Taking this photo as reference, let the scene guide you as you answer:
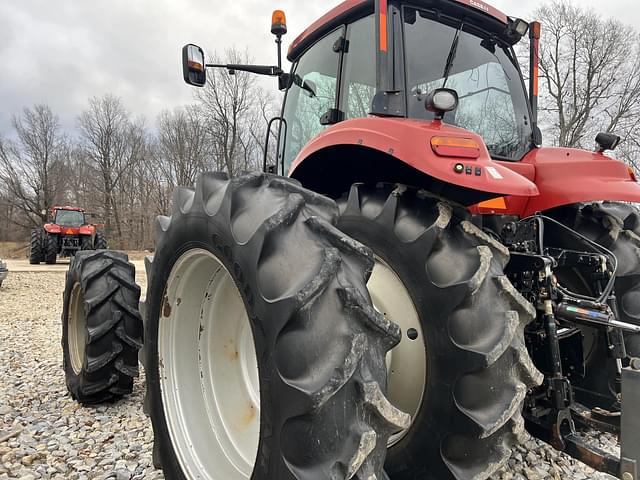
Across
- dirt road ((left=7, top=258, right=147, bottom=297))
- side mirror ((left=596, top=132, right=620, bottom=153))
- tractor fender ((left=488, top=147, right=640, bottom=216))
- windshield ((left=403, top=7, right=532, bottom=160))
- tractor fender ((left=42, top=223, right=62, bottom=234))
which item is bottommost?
dirt road ((left=7, top=258, right=147, bottom=297))

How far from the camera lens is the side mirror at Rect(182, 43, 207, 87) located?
9.30 ft

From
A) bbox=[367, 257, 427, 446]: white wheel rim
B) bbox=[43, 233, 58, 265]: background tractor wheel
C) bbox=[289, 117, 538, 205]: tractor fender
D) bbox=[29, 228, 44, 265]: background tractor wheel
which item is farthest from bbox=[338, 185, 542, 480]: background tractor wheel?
bbox=[29, 228, 44, 265]: background tractor wheel

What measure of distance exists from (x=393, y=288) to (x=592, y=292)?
128cm

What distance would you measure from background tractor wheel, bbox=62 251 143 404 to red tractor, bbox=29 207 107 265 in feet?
63.1

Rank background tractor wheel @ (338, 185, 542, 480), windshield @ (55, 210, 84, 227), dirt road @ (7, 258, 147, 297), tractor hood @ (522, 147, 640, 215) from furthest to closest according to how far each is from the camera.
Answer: windshield @ (55, 210, 84, 227) < dirt road @ (7, 258, 147, 297) < tractor hood @ (522, 147, 640, 215) < background tractor wheel @ (338, 185, 542, 480)

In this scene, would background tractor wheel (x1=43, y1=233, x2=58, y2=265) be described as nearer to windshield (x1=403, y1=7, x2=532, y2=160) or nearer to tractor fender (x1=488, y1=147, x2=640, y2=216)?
windshield (x1=403, y1=7, x2=532, y2=160)

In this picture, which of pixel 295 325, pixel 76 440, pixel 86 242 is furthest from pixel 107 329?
pixel 86 242

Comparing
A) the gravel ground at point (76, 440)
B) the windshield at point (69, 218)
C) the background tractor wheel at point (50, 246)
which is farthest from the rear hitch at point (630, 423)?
the windshield at point (69, 218)

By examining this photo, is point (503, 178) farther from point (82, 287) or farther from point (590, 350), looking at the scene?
point (82, 287)

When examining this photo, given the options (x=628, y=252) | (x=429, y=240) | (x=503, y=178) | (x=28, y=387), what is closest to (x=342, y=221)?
(x=429, y=240)

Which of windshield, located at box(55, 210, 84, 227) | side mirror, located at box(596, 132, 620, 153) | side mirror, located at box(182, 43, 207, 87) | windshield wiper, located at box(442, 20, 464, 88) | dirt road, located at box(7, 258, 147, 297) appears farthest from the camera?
windshield, located at box(55, 210, 84, 227)

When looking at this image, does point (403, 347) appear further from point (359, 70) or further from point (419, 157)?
point (359, 70)

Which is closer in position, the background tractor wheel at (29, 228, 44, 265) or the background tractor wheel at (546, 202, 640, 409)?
the background tractor wheel at (546, 202, 640, 409)

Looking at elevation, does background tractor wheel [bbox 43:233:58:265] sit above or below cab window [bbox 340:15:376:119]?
below
